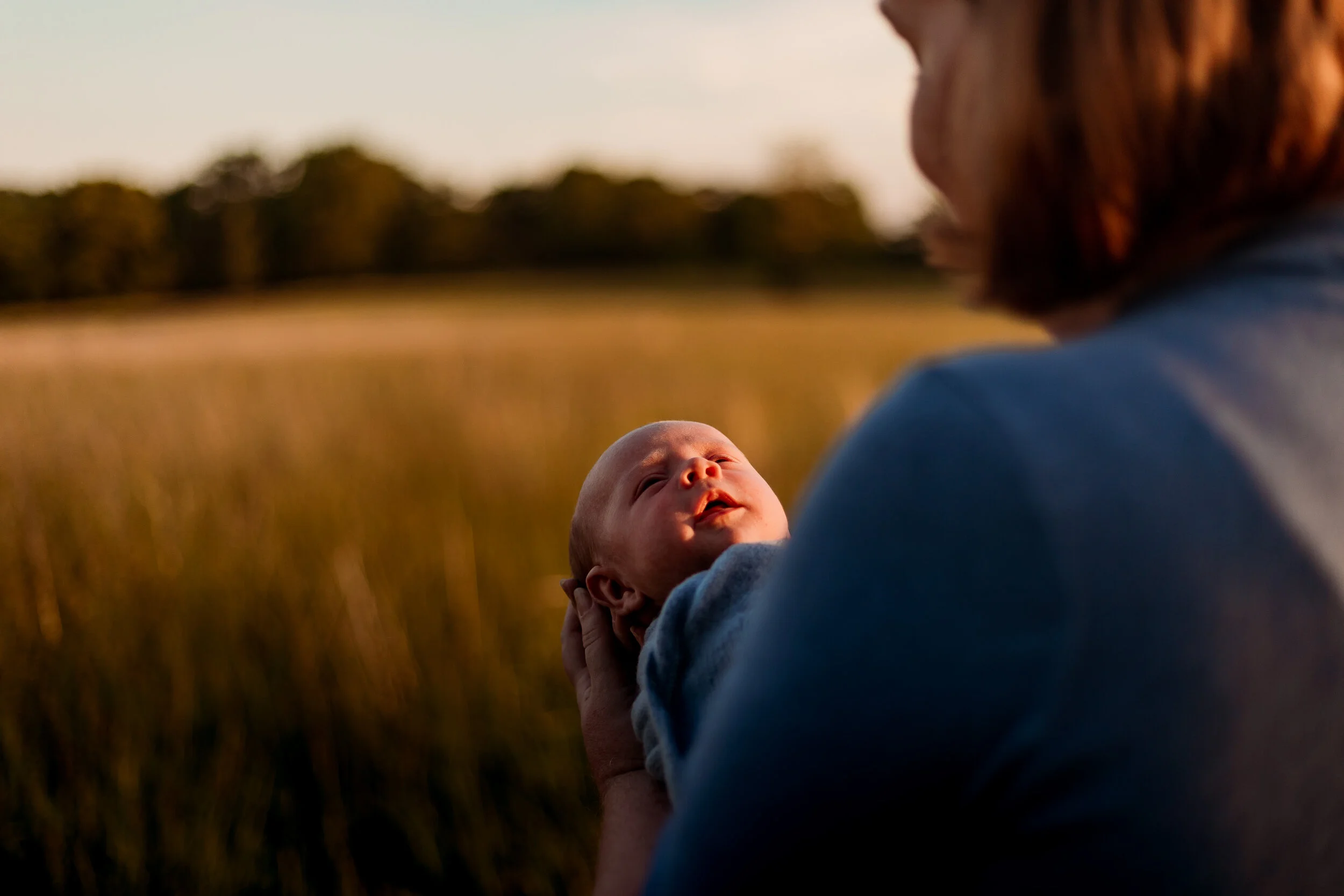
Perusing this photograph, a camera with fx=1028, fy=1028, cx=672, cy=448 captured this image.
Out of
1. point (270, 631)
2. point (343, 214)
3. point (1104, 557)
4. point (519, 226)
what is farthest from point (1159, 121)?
point (519, 226)

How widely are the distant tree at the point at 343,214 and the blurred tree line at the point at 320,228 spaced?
0.01 metres

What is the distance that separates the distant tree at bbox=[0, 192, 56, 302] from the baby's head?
209 centimetres

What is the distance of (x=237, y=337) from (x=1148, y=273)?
4.52 m

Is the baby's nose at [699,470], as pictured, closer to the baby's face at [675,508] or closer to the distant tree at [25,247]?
the baby's face at [675,508]

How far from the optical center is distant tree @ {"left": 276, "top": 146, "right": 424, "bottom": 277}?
13.0 ft

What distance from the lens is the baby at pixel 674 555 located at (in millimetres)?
817

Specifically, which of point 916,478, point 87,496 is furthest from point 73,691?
point 916,478

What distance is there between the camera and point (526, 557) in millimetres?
2812

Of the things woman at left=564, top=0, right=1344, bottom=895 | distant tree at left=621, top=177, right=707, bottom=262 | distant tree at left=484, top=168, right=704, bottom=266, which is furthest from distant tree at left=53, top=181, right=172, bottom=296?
distant tree at left=621, top=177, right=707, bottom=262

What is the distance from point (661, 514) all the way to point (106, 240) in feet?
7.14

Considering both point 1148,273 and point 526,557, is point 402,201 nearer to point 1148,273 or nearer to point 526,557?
point 526,557

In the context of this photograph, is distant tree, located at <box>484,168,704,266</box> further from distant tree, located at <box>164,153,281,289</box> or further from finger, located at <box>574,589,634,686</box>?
finger, located at <box>574,589,634,686</box>

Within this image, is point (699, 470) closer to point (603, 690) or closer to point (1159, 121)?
point (603, 690)

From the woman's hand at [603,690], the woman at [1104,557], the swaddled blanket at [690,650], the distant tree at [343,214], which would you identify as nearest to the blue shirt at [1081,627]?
the woman at [1104,557]
